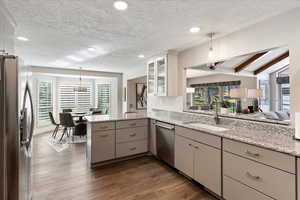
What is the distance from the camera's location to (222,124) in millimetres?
2613

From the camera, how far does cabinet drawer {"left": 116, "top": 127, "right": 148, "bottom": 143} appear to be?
3189 millimetres

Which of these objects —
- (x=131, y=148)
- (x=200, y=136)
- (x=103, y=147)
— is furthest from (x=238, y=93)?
(x=103, y=147)

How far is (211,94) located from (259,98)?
885 mm

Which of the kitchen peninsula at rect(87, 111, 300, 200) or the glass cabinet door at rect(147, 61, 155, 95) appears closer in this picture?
the kitchen peninsula at rect(87, 111, 300, 200)

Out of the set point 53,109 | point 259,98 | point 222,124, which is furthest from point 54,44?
point 53,109

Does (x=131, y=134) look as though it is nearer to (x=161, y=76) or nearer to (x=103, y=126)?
(x=103, y=126)

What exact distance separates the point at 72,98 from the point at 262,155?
702 centimetres

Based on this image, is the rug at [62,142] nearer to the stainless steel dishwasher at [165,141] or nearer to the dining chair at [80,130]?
the dining chair at [80,130]

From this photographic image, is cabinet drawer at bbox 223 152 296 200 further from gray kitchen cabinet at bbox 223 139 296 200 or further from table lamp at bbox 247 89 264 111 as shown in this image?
table lamp at bbox 247 89 264 111

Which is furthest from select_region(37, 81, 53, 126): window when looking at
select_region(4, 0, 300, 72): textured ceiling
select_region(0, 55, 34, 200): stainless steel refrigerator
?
select_region(0, 55, 34, 200): stainless steel refrigerator

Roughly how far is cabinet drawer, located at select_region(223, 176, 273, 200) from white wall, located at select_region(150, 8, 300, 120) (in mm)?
1024

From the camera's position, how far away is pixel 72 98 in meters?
6.93

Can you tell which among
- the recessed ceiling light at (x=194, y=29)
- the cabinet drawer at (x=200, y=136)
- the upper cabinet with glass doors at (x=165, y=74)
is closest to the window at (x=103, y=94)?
the upper cabinet with glass doors at (x=165, y=74)

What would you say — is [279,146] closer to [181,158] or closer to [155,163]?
[181,158]
